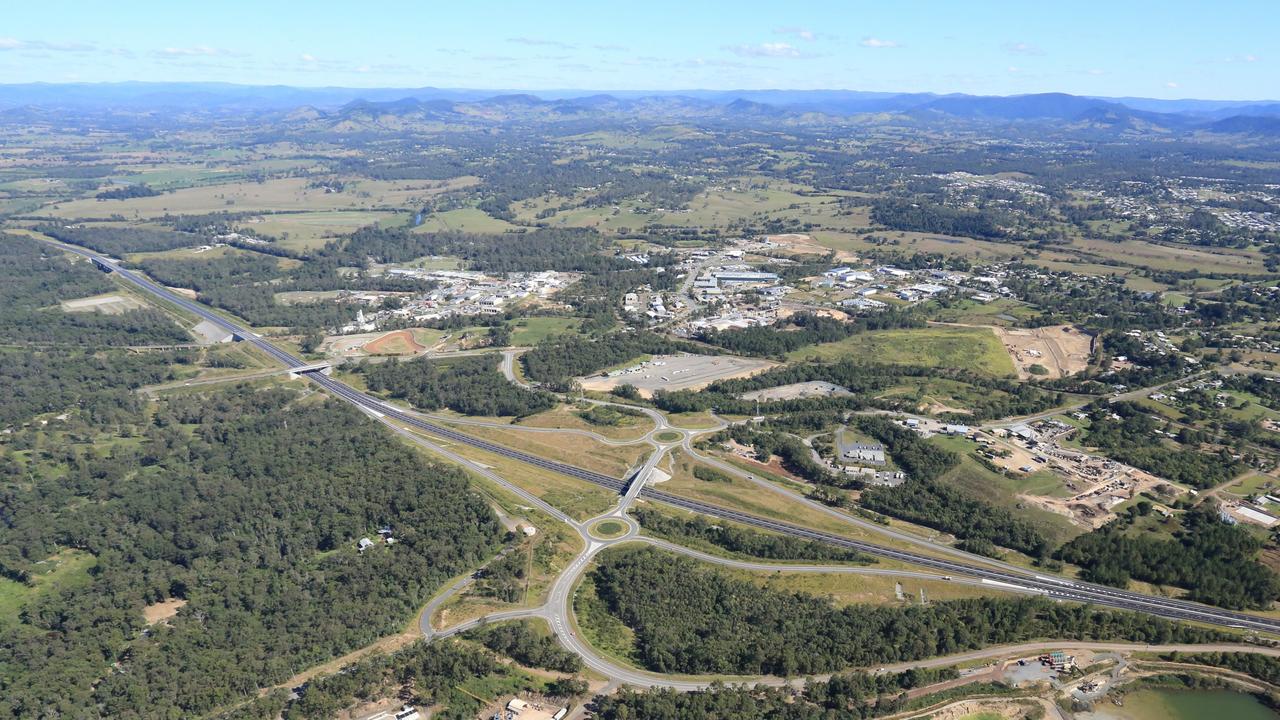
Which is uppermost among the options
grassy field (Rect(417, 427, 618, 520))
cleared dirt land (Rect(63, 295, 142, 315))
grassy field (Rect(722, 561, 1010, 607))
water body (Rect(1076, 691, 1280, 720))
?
cleared dirt land (Rect(63, 295, 142, 315))

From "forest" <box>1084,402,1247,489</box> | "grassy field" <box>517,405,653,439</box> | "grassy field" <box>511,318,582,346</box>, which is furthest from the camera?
"grassy field" <box>511,318,582,346</box>

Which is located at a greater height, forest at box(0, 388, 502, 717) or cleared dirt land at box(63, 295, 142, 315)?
cleared dirt land at box(63, 295, 142, 315)

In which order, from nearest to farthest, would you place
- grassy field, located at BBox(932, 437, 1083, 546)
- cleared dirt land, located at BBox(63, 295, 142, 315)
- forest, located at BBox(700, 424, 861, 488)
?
1. grassy field, located at BBox(932, 437, 1083, 546)
2. forest, located at BBox(700, 424, 861, 488)
3. cleared dirt land, located at BBox(63, 295, 142, 315)

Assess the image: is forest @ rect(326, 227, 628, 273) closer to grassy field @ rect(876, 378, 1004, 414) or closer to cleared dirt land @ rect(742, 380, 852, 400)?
cleared dirt land @ rect(742, 380, 852, 400)

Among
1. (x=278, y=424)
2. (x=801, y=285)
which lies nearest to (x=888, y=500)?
(x=278, y=424)

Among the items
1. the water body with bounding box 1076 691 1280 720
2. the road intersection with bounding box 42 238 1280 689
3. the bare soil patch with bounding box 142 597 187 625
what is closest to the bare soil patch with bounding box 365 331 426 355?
the road intersection with bounding box 42 238 1280 689
